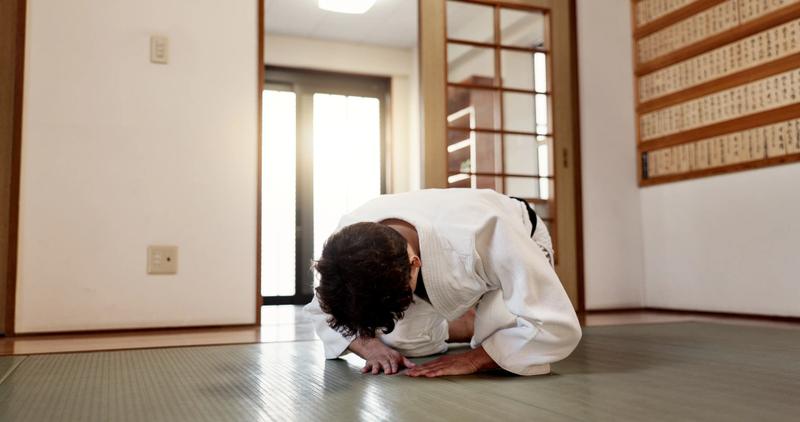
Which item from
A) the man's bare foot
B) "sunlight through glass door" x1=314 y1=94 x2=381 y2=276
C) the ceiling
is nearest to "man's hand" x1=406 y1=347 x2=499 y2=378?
the man's bare foot

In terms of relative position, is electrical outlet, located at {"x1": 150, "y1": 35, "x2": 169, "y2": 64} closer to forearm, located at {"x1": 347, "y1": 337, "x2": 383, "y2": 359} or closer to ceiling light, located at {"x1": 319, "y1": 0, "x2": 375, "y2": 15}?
forearm, located at {"x1": 347, "y1": 337, "x2": 383, "y2": 359}

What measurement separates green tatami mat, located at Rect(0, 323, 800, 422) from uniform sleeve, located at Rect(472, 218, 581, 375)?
0.06 metres

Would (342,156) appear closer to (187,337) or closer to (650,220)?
(650,220)

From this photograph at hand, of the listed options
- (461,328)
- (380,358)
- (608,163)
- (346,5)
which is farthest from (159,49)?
(608,163)

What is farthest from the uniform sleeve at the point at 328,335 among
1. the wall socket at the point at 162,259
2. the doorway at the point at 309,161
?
the doorway at the point at 309,161

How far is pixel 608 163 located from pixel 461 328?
2.20 metres

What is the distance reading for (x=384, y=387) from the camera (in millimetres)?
1374

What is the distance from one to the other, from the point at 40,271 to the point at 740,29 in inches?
133

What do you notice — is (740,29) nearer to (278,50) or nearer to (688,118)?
(688,118)

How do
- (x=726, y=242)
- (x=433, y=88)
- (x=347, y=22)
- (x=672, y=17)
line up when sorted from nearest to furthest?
1. (x=726, y=242)
2. (x=433, y=88)
3. (x=672, y=17)
4. (x=347, y=22)

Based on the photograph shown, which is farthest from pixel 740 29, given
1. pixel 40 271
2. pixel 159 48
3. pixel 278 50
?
pixel 278 50

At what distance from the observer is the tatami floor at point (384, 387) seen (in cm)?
114

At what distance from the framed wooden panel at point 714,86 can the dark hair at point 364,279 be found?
8.04 feet

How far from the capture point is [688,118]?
3.56 meters
